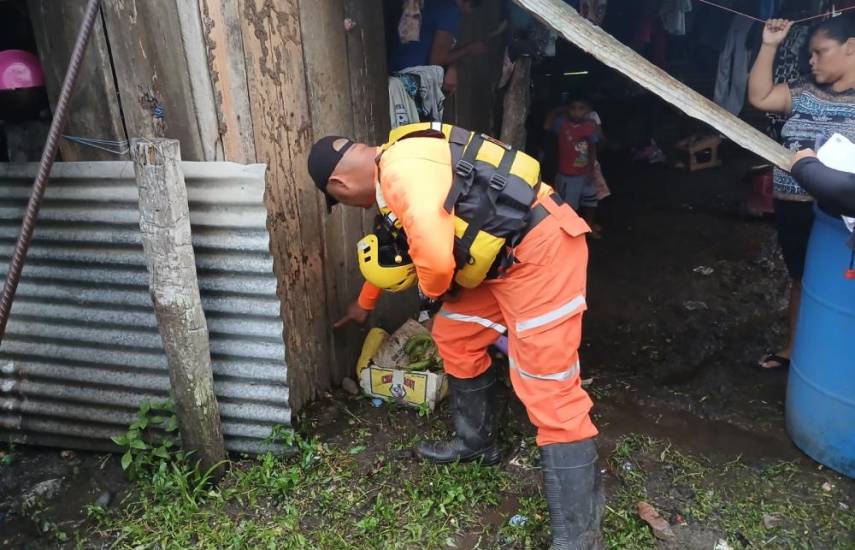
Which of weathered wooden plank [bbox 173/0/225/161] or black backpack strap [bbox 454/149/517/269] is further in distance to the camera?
weathered wooden plank [bbox 173/0/225/161]

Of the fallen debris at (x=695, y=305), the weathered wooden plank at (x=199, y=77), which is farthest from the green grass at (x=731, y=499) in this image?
the weathered wooden plank at (x=199, y=77)

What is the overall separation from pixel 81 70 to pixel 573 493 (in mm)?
2780

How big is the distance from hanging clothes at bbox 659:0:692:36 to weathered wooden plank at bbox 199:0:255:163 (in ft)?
19.3

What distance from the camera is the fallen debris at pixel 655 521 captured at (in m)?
2.76

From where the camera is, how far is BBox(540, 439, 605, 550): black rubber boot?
2.55m

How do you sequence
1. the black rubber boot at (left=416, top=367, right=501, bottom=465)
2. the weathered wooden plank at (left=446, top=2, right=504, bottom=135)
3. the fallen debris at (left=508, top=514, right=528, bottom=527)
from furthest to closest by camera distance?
1. the weathered wooden plank at (left=446, top=2, right=504, bottom=135)
2. the black rubber boot at (left=416, top=367, right=501, bottom=465)
3. the fallen debris at (left=508, top=514, right=528, bottom=527)

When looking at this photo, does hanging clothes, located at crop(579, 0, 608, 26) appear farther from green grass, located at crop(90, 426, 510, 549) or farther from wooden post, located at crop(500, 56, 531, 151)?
green grass, located at crop(90, 426, 510, 549)

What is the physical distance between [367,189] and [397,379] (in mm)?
1397

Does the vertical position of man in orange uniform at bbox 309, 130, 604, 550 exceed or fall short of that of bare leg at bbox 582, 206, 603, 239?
it exceeds it

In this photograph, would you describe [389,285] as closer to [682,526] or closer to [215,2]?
[215,2]

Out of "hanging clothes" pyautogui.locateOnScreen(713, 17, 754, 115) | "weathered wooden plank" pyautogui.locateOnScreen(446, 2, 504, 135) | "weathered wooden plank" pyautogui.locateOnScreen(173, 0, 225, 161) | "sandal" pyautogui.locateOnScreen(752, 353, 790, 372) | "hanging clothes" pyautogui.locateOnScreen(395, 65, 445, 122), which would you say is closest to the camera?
"weathered wooden plank" pyautogui.locateOnScreen(173, 0, 225, 161)

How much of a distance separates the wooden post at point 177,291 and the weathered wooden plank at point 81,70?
0.43 metres

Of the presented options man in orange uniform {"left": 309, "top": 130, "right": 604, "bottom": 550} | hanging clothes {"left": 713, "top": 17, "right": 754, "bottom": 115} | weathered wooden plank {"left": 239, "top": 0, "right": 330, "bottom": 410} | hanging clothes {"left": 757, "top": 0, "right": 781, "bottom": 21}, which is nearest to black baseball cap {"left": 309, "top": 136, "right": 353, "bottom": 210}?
man in orange uniform {"left": 309, "top": 130, "right": 604, "bottom": 550}

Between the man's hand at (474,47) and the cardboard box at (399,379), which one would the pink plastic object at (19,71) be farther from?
the man's hand at (474,47)
